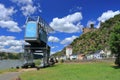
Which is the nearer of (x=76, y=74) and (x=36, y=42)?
(x=76, y=74)

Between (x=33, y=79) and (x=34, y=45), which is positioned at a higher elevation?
(x=34, y=45)

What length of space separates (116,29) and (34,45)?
101 feet

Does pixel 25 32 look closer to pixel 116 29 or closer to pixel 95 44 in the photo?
pixel 116 29

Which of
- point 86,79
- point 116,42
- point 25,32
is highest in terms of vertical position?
point 25,32

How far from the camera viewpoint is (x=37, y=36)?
6962 centimetres

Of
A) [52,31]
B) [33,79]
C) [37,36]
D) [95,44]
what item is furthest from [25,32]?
[95,44]

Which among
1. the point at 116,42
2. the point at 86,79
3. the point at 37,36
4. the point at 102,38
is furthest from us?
the point at 102,38

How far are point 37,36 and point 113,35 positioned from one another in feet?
75.0

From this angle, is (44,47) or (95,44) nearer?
(44,47)

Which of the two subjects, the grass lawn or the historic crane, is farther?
the historic crane

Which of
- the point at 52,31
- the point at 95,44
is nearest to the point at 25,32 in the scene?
the point at 52,31

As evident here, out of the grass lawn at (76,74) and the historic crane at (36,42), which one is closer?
the grass lawn at (76,74)

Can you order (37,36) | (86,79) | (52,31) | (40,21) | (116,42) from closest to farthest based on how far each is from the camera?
(86,79) → (116,42) → (37,36) → (40,21) → (52,31)

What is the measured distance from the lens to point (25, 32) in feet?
230
